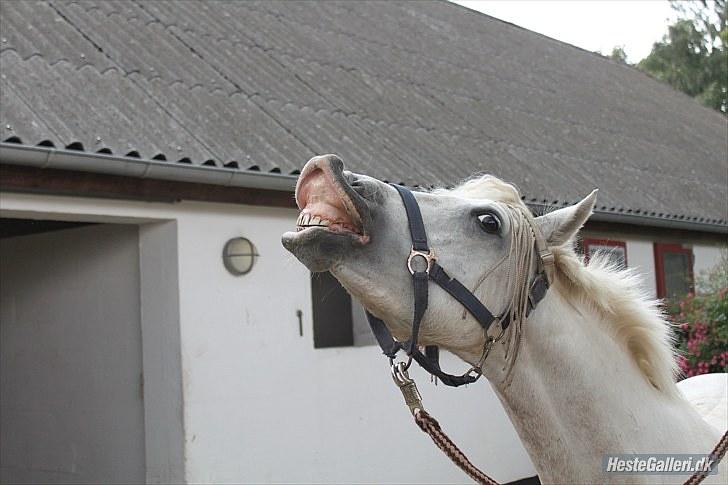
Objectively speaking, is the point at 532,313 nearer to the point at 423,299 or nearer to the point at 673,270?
the point at 423,299

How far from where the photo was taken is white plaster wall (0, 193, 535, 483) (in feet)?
17.4

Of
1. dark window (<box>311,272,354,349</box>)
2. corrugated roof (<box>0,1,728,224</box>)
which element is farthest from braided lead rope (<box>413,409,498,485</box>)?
dark window (<box>311,272,354,349</box>)

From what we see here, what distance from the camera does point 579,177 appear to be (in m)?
8.89

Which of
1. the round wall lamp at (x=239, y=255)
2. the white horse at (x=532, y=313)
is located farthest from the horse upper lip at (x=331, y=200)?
the round wall lamp at (x=239, y=255)

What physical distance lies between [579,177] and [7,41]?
5.42 m

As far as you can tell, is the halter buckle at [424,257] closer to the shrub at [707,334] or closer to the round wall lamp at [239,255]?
the round wall lamp at [239,255]

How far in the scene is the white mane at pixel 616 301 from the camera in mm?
2344

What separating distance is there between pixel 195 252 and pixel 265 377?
3.04ft

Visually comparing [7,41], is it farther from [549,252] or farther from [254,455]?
[549,252]

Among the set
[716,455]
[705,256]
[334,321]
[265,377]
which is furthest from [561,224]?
[705,256]

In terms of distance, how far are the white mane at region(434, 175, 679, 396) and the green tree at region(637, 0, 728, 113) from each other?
27205 mm

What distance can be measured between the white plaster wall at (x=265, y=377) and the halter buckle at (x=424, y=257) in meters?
3.21

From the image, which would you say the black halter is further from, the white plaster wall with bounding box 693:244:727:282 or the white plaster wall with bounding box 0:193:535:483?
the white plaster wall with bounding box 693:244:727:282

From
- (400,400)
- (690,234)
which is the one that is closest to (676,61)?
(690,234)
